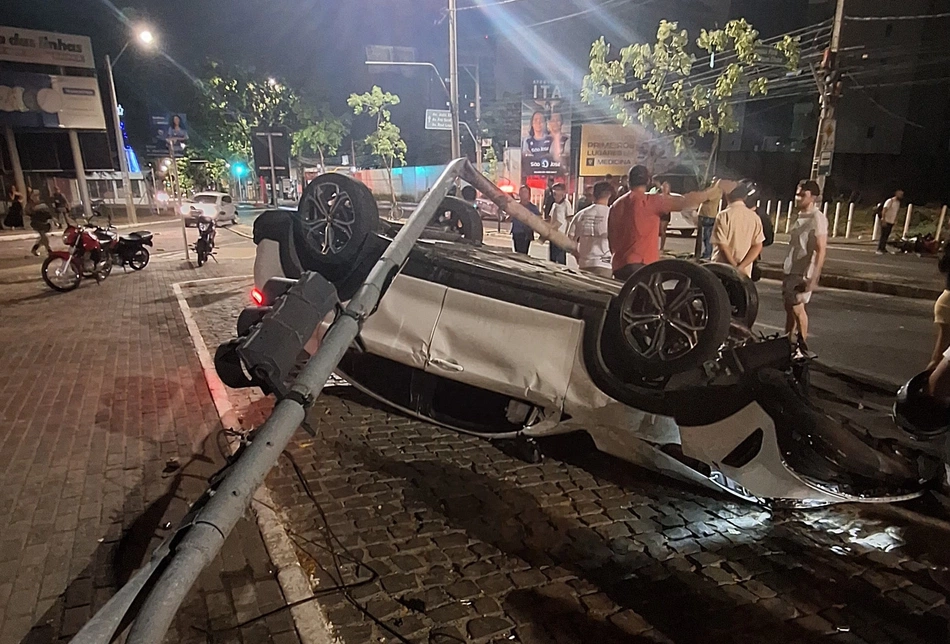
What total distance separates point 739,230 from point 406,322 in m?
4.18

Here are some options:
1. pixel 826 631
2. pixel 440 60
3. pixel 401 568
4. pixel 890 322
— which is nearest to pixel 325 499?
pixel 401 568

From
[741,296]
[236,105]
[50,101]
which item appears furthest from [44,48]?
[741,296]

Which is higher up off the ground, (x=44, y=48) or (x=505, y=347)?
(x=44, y=48)

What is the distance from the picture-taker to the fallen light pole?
173 centimetres

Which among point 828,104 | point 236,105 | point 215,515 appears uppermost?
point 236,105

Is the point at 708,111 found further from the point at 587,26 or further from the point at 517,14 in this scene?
the point at 517,14

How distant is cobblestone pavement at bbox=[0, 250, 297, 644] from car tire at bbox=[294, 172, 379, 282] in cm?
174

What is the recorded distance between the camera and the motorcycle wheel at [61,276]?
1128 centimetres

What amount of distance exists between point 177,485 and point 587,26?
35.9 m

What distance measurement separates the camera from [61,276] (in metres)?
11.3

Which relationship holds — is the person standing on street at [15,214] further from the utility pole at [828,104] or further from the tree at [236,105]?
the utility pole at [828,104]

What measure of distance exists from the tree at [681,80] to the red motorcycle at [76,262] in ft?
67.7

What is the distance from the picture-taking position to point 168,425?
5184mm

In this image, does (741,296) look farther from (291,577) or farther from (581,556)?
(291,577)
